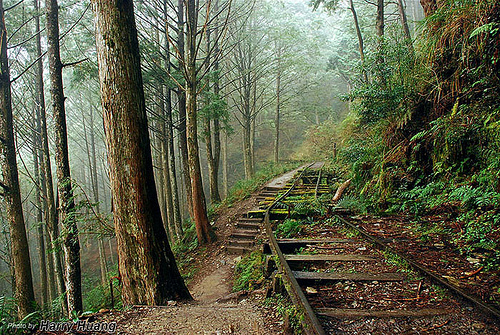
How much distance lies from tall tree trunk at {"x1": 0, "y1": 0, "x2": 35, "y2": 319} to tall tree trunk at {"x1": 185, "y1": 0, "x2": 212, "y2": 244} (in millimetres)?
4523

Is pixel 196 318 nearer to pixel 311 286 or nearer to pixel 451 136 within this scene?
pixel 311 286

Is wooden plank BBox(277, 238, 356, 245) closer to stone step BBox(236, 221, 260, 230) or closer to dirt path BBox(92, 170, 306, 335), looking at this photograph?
dirt path BBox(92, 170, 306, 335)

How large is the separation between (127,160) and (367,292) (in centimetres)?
362

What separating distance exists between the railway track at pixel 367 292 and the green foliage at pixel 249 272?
803 mm

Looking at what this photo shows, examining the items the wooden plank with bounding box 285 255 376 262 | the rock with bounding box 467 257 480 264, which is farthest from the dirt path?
the rock with bounding box 467 257 480 264

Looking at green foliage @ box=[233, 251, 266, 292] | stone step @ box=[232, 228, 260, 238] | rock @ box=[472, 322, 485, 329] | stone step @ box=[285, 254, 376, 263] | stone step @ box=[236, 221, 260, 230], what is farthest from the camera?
stone step @ box=[236, 221, 260, 230]

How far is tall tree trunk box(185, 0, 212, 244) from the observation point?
8016mm

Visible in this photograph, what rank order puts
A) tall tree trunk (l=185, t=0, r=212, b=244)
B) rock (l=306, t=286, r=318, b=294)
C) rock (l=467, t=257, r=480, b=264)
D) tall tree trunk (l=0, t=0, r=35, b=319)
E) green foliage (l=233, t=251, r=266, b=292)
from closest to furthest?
rock (l=306, t=286, r=318, b=294) < rock (l=467, t=257, r=480, b=264) < green foliage (l=233, t=251, r=266, b=292) < tall tree trunk (l=0, t=0, r=35, b=319) < tall tree trunk (l=185, t=0, r=212, b=244)

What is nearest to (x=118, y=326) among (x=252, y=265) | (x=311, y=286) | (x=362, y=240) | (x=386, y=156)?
(x=311, y=286)

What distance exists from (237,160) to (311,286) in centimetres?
3191

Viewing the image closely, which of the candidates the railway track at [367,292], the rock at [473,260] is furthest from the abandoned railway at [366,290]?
the rock at [473,260]

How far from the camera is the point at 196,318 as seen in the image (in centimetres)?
294

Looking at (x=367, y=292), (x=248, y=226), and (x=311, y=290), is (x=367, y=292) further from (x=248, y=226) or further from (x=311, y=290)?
(x=248, y=226)

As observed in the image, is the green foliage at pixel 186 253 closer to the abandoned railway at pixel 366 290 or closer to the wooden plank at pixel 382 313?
the abandoned railway at pixel 366 290
